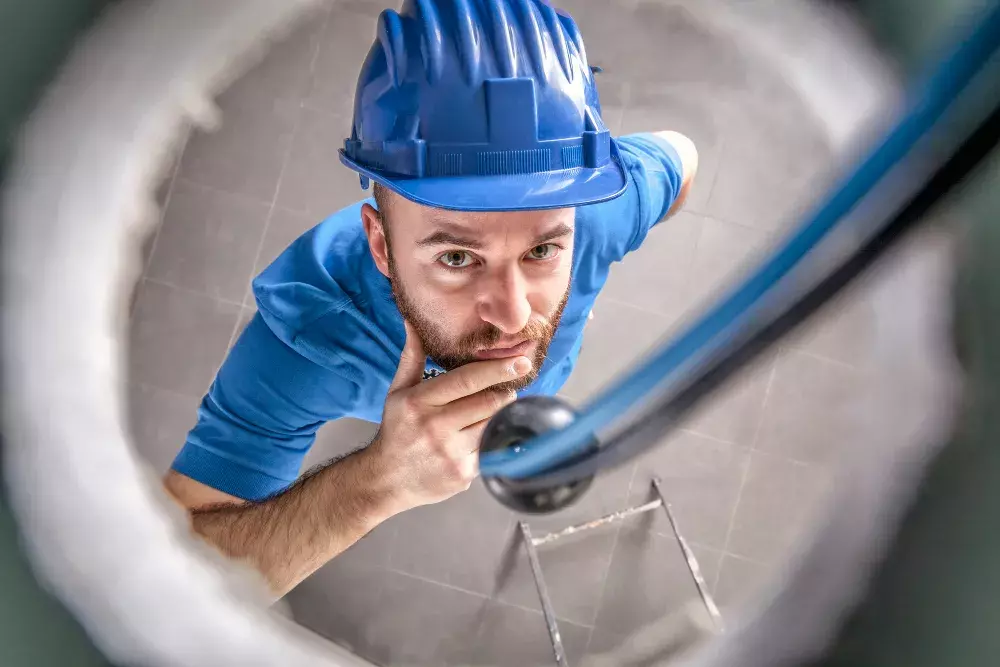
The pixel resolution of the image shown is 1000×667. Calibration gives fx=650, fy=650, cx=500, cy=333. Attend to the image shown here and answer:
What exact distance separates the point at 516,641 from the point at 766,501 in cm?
63

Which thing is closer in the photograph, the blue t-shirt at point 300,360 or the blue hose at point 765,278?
the blue hose at point 765,278

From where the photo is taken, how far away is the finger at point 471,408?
1.99 feet

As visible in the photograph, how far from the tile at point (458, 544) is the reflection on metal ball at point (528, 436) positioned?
0.95 m

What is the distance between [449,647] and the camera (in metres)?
1.39

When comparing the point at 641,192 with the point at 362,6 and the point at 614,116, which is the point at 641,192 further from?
the point at 362,6

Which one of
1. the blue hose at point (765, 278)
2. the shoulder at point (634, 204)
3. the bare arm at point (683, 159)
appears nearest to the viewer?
the blue hose at point (765, 278)

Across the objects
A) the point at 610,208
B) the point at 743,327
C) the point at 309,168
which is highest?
the point at 743,327

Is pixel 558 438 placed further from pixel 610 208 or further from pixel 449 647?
pixel 449 647

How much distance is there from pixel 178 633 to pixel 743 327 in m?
0.42

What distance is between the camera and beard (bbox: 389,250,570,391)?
641 millimetres

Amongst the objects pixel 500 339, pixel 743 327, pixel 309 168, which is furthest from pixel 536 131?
pixel 309 168

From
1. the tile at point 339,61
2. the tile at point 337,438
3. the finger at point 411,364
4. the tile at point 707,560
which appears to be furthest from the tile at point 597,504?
the tile at point 339,61

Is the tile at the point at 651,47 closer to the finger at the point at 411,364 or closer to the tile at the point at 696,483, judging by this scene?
the tile at the point at 696,483

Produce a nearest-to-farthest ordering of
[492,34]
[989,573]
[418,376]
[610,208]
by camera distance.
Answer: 1. [989,573]
2. [492,34]
3. [418,376]
4. [610,208]
